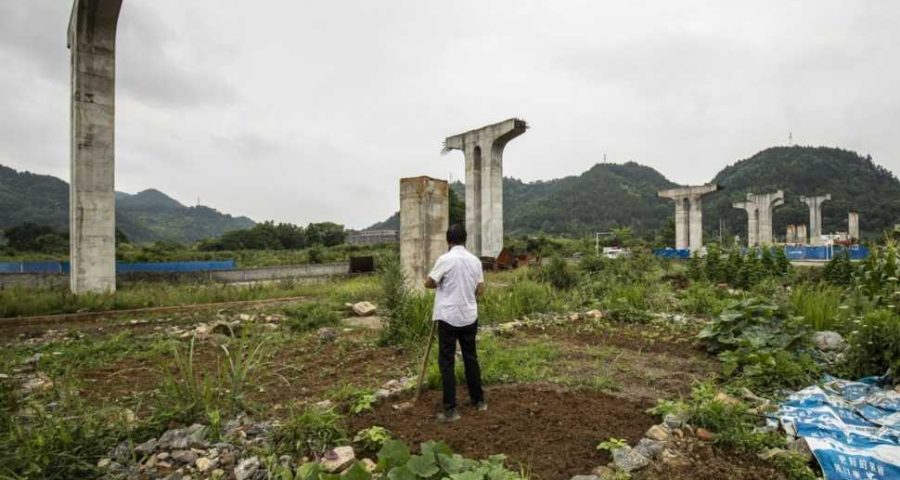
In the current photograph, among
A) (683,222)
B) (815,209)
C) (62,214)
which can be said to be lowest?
(683,222)

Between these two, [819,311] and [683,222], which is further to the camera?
[683,222]

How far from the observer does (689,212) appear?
37312 millimetres

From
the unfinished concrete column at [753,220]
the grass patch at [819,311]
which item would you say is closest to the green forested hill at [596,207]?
the unfinished concrete column at [753,220]

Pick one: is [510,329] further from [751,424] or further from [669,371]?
[751,424]

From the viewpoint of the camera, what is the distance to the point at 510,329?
767cm

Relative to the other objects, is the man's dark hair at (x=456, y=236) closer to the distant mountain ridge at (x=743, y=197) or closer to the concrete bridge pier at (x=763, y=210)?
the concrete bridge pier at (x=763, y=210)

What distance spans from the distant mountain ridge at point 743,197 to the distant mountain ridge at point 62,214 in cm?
4396

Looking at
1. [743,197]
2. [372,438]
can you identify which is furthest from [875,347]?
[743,197]

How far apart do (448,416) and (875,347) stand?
14.2 ft

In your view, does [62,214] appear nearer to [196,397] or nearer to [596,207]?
[196,397]

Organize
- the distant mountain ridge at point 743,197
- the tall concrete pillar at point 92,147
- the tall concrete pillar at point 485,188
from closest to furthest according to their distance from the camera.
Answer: the tall concrete pillar at point 92,147, the tall concrete pillar at point 485,188, the distant mountain ridge at point 743,197

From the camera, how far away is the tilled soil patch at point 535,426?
329 cm

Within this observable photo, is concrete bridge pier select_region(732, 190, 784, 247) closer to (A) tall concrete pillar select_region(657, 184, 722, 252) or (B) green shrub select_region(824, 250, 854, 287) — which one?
(A) tall concrete pillar select_region(657, 184, 722, 252)

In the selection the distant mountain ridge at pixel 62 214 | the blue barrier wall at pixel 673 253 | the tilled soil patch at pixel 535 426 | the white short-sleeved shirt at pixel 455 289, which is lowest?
the tilled soil patch at pixel 535 426
